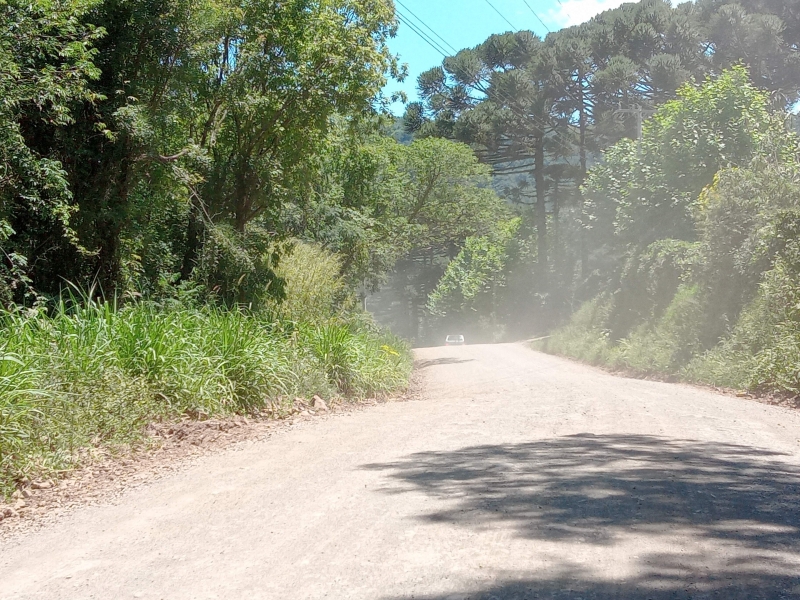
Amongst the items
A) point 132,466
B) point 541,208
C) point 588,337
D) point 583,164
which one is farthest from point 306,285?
point 541,208

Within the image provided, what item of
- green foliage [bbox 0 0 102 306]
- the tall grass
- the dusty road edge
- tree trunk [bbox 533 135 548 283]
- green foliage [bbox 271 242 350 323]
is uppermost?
tree trunk [bbox 533 135 548 283]

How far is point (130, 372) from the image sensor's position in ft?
29.6

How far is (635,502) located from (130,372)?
6345mm

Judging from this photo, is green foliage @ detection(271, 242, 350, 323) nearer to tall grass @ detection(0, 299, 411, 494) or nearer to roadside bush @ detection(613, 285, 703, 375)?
tall grass @ detection(0, 299, 411, 494)

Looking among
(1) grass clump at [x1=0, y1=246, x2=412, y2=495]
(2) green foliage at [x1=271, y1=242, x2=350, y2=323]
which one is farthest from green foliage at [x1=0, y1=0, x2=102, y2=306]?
(2) green foliage at [x1=271, y1=242, x2=350, y2=323]

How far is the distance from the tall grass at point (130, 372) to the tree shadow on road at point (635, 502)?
319cm

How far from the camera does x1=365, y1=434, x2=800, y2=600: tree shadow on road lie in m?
3.70

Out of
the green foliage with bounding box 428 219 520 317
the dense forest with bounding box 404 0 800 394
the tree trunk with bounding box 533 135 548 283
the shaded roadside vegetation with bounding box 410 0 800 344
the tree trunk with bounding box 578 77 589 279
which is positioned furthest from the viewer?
the green foliage with bounding box 428 219 520 317

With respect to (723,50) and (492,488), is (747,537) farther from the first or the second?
(723,50)

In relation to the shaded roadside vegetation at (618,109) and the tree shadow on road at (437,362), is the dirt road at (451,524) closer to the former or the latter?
the tree shadow on road at (437,362)

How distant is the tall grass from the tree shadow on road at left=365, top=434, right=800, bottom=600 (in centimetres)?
319

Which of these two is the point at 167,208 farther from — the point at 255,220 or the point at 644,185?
the point at 644,185

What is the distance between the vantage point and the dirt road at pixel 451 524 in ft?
12.6

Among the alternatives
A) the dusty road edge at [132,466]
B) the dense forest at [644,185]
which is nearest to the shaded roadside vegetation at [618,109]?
the dense forest at [644,185]
